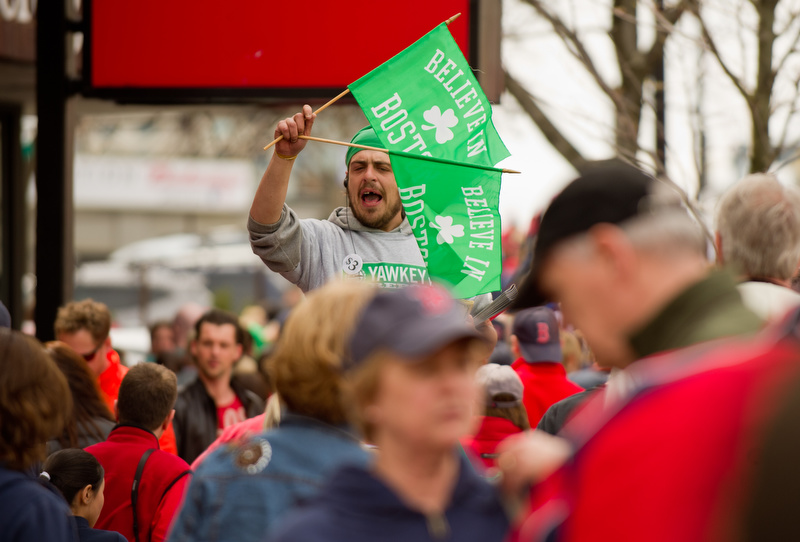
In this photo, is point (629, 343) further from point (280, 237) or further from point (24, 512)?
point (280, 237)

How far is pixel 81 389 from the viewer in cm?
555

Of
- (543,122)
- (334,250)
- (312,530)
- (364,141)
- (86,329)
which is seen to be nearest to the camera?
(312,530)

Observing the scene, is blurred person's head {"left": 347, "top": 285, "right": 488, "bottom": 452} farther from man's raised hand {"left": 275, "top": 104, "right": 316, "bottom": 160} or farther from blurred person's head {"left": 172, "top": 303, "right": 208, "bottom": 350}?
blurred person's head {"left": 172, "top": 303, "right": 208, "bottom": 350}

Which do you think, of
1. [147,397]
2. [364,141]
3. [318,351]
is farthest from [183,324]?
[318,351]

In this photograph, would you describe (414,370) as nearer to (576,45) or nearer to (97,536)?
(97,536)

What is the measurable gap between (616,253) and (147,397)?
3.39 meters

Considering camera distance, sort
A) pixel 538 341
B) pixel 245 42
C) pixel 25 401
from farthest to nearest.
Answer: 1. pixel 538 341
2. pixel 245 42
3. pixel 25 401

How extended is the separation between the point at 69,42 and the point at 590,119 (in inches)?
162

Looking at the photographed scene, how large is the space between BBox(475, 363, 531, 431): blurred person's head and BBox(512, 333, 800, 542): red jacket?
3657 millimetres

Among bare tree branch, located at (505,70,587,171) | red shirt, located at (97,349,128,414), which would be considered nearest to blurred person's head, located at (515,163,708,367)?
red shirt, located at (97,349,128,414)

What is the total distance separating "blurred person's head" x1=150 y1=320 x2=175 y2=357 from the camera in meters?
12.0

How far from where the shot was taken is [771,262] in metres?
3.48

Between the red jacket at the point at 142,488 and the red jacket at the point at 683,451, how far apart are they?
10.1 feet

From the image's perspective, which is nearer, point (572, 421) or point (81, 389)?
point (572, 421)
